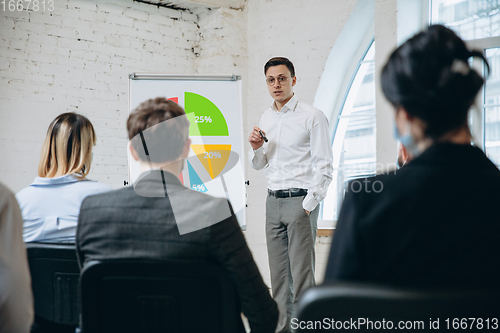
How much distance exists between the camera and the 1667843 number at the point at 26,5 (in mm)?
3658

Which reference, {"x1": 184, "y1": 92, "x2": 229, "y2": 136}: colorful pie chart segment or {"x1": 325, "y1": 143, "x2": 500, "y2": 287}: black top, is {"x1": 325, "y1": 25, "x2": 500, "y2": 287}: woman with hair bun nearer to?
{"x1": 325, "y1": 143, "x2": 500, "y2": 287}: black top

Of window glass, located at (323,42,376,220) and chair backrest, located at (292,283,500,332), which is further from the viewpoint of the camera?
window glass, located at (323,42,376,220)

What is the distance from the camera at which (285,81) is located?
2.84 meters

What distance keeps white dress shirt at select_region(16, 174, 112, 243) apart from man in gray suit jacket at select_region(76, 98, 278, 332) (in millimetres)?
521

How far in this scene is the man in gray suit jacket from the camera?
1.00 metres

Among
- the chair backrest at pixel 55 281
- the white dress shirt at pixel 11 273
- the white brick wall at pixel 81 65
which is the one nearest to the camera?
the white dress shirt at pixel 11 273

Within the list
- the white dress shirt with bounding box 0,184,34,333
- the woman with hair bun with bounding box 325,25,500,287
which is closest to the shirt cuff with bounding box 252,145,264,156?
the white dress shirt with bounding box 0,184,34,333

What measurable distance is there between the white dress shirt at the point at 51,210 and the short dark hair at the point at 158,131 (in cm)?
57

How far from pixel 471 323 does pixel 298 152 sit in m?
2.21

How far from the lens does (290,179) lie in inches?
107

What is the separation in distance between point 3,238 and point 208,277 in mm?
429

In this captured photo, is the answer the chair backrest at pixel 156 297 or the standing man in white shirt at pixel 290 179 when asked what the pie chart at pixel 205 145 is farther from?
the chair backrest at pixel 156 297

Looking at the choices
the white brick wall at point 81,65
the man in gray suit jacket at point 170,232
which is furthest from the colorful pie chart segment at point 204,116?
the man in gray suit jacket at point 170,232

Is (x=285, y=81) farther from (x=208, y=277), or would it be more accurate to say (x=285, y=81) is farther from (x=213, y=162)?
(x=208, y=277)
